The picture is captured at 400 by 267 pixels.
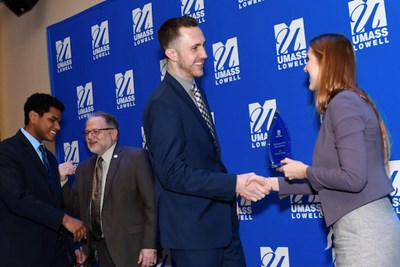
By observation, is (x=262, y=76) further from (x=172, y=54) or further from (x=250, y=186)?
(x=250, y=186)

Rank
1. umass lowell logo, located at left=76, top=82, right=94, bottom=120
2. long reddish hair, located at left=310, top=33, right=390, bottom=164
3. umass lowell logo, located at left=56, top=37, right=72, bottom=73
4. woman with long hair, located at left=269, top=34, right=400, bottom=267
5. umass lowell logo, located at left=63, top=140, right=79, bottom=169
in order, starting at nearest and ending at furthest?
woman with long hair, located at left=269, top=34, right=400, bottom=267 < long reddish hair, located at left=310, top=33, right=390, bottom=164 < umass lowell logo, located at left=76, top=82, right=94, bottom=120 < umass lowell logo, located at left=63, top=140, right=79, bottom=169 < umass lowell logo, located at left=56, top=37, right=72, bottom=73

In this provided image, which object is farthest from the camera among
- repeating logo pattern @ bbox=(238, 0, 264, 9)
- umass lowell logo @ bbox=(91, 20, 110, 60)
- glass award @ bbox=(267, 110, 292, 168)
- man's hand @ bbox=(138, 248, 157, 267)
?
umass lowell logo @ bbox=(91, 20, 110, 60)

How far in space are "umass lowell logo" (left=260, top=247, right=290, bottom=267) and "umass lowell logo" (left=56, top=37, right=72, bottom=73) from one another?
2488mm

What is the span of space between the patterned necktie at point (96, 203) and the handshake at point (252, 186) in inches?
53.1

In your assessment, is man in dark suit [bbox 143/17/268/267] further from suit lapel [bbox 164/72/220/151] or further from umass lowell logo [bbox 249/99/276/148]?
umass lowell logo [bbox 249/99/276/148]

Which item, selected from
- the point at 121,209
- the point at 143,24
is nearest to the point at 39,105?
the point at 121,209

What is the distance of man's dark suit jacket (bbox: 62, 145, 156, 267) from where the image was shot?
3094 millimetres

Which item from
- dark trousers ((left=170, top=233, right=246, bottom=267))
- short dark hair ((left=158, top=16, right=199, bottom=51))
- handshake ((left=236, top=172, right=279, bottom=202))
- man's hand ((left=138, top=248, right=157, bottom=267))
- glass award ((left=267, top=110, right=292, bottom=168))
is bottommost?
man's hand ((left=138, top=248, right=157, bottom=267))

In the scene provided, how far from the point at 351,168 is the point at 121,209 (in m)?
1.76

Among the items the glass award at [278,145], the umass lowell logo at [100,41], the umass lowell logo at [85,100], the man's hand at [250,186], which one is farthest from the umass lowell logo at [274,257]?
the umass lowell logo at [100,41]

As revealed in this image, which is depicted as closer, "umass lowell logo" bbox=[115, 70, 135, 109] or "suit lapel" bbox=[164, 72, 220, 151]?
"suit lapel" bbox=[164, 72, 220, 151]

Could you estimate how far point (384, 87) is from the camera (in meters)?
2.58

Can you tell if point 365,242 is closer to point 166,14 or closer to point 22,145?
point 22,145

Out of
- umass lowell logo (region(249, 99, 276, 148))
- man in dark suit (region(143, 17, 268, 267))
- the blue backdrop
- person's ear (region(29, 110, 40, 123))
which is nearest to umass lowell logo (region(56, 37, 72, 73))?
the blue backdrop
